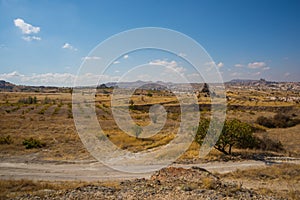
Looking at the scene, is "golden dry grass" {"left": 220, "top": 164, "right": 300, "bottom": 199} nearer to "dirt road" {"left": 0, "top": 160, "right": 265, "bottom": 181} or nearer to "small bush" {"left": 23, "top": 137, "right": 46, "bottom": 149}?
"dirt road" {"left": 0, "top": 160, "right": 265, "bottom": 181}

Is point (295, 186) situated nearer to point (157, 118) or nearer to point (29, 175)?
point (29, 175)

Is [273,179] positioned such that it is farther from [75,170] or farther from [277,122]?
[277,122]

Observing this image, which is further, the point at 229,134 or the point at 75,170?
the point at 229,134

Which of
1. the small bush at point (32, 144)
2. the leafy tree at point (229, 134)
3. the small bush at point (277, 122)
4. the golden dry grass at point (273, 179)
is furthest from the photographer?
the small bush at point (277, 122)

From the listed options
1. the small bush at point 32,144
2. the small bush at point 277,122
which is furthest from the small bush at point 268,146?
the small bush at point 277,122

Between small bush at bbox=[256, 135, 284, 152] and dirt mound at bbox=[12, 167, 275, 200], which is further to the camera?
small bush at bbox=[256, 135, 284, 152]

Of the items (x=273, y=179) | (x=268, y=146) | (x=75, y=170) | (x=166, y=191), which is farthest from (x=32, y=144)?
(x=268, y=146)

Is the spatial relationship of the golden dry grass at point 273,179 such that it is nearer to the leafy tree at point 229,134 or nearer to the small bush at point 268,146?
the leafy tree at point 229,134

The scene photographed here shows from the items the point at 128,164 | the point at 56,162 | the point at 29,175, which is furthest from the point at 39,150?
the point at 128,164

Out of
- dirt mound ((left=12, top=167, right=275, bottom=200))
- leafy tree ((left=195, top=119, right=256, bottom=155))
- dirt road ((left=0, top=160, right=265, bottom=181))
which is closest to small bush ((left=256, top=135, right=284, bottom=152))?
leafy tree ((left=195, top=119, right=256, bottom=155))

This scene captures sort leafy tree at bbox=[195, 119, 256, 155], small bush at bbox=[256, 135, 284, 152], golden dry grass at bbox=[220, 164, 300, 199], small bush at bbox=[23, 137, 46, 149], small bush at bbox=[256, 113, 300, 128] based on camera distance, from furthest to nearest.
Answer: small bush at bbox=[256, 113, 300, 128]
small bush at bbox=[23, 137, 46, 149]
small bush at bbox=[256, 135, 284, 152]
leafy tree at bbox=[195, 119, 256, 155]
golden dry grass at bbox=[220, 164, 300, 199]

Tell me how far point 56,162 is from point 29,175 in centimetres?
353

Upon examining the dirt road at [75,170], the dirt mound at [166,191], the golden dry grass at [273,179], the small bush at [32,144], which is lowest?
the dirt road at [75,170]

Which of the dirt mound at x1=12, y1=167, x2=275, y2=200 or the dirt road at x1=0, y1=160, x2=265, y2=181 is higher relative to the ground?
the dirt mound at x1=12, y1=167, x2=275, y2=200
